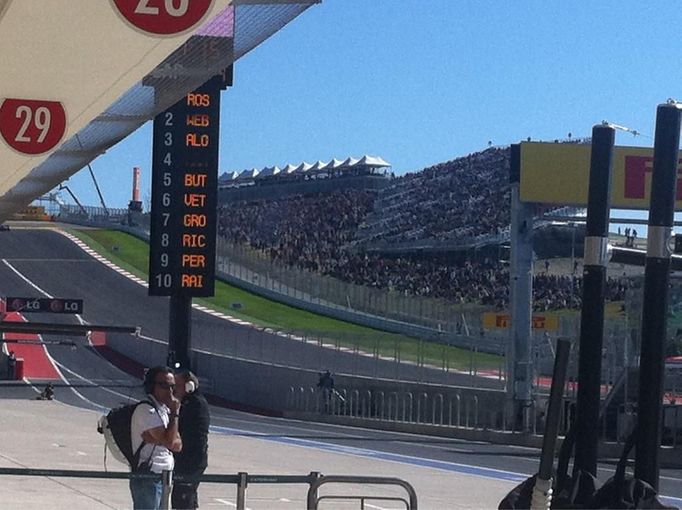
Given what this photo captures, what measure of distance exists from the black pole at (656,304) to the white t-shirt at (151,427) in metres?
4.04

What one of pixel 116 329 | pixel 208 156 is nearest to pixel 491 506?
pixel 116 329

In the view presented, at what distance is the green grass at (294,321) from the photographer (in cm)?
3972

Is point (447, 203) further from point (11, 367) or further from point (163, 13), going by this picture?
point (163, 13)

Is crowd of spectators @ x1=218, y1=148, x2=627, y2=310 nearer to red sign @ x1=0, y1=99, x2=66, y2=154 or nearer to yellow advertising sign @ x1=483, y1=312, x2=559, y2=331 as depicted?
yellow advertising sign @ x1=483, y1=312, x2=559, y2=331

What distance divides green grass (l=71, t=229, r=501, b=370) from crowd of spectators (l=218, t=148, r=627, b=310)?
4890 millimetres

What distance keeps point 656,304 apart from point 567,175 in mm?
24207

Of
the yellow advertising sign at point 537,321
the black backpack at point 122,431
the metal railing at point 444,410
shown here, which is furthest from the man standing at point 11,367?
the black backpack at point 122,431

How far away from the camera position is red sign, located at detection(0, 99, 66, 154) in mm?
7008

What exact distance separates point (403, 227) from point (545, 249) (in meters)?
36.5

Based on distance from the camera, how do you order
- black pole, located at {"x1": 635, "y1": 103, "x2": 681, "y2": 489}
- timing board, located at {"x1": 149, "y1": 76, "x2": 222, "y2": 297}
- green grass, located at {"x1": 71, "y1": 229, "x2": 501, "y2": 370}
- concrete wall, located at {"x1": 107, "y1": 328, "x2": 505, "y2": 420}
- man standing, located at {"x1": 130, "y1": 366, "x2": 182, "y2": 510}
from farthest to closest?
green grass, located at {"x1": 71, "y1": 229, "x2": 501, "y2": 370} < concrete wall, located at {"x1": 107, "y1": 328, "x2": 505, "y2": 420} < timing board, located at {"x1": 149, "y1": 76, "x2": 222, "y2": 297} < man standing, located at {"x1": 130, "y1": 366, "x2": 182, "y2": 510} < black pole, located at {"x1": 635, "y1": 103, "x2": 681, "y2": 489}

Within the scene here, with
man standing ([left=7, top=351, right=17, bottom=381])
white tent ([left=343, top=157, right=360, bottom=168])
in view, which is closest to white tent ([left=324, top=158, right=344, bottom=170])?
white tent ([left=343, top=157, right=360, bottom=168])

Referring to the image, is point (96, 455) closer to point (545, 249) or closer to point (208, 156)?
point (208, 156)

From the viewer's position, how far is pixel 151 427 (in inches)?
348

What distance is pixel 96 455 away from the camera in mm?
22422
